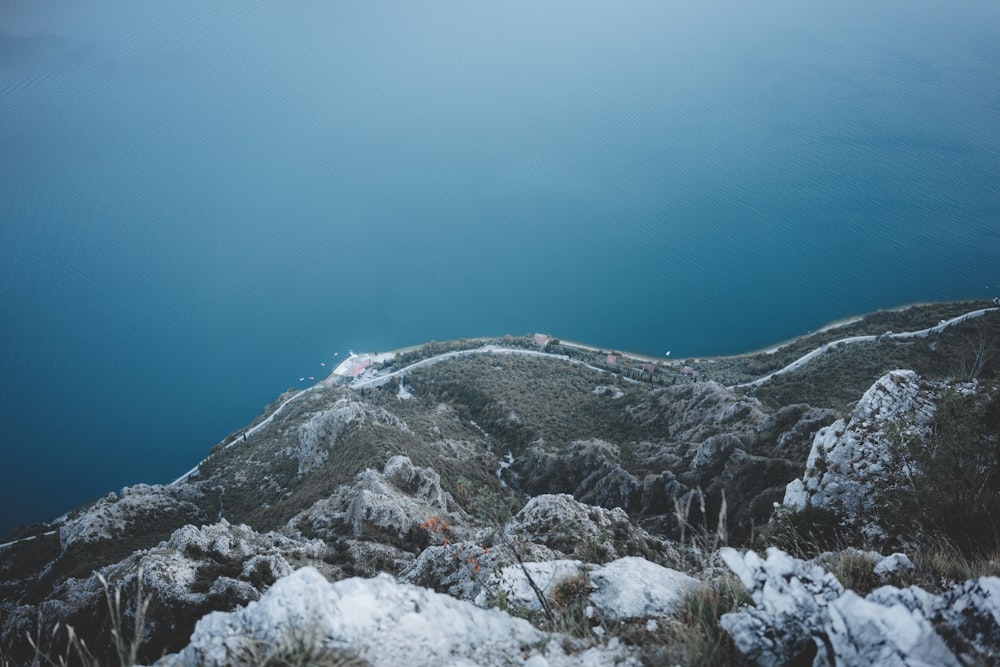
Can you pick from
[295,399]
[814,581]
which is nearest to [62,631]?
[814,581]

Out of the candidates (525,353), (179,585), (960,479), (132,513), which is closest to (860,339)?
(525,353)

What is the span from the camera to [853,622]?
13.3ft

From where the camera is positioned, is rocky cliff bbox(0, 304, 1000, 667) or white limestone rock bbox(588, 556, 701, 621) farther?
white limestone rock bbox(588, 556, 701, 621)

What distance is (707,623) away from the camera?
17.4 feet

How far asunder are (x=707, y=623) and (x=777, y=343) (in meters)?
60.0

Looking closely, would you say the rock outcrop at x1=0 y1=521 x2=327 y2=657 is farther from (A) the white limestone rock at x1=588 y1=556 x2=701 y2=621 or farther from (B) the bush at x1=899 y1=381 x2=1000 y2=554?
(B) the bush at x1=899 y1=381 x2=1000 y2=554

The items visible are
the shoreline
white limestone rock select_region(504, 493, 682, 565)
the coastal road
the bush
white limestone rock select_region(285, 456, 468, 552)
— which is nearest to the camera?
the bush

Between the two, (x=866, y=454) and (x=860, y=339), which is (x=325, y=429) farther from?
(x=860, y=339)

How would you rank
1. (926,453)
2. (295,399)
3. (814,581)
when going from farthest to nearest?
(295,399) < (926,453) < (814,581)

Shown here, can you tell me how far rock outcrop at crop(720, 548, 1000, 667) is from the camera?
3828 millimetres

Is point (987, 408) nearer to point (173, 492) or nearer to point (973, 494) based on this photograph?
point (973, 494)

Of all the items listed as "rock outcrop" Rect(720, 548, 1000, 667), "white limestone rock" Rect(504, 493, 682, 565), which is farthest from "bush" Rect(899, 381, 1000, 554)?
"white limestone rock" Rect(504, 493, 682, 565)

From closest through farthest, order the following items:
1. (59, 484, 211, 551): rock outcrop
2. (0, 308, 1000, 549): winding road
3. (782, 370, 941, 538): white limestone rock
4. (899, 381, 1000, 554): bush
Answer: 1. (899, 381, 1000, 554): bush
2. (782, 370, 941, 538): white limestone rock
3. (59, 484, 211, 551): rock outcrop
4. (0, 308, 1000, 549): winding road

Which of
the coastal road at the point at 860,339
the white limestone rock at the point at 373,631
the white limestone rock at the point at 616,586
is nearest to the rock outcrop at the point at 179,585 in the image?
the white limestone rock at the point at 373,631
